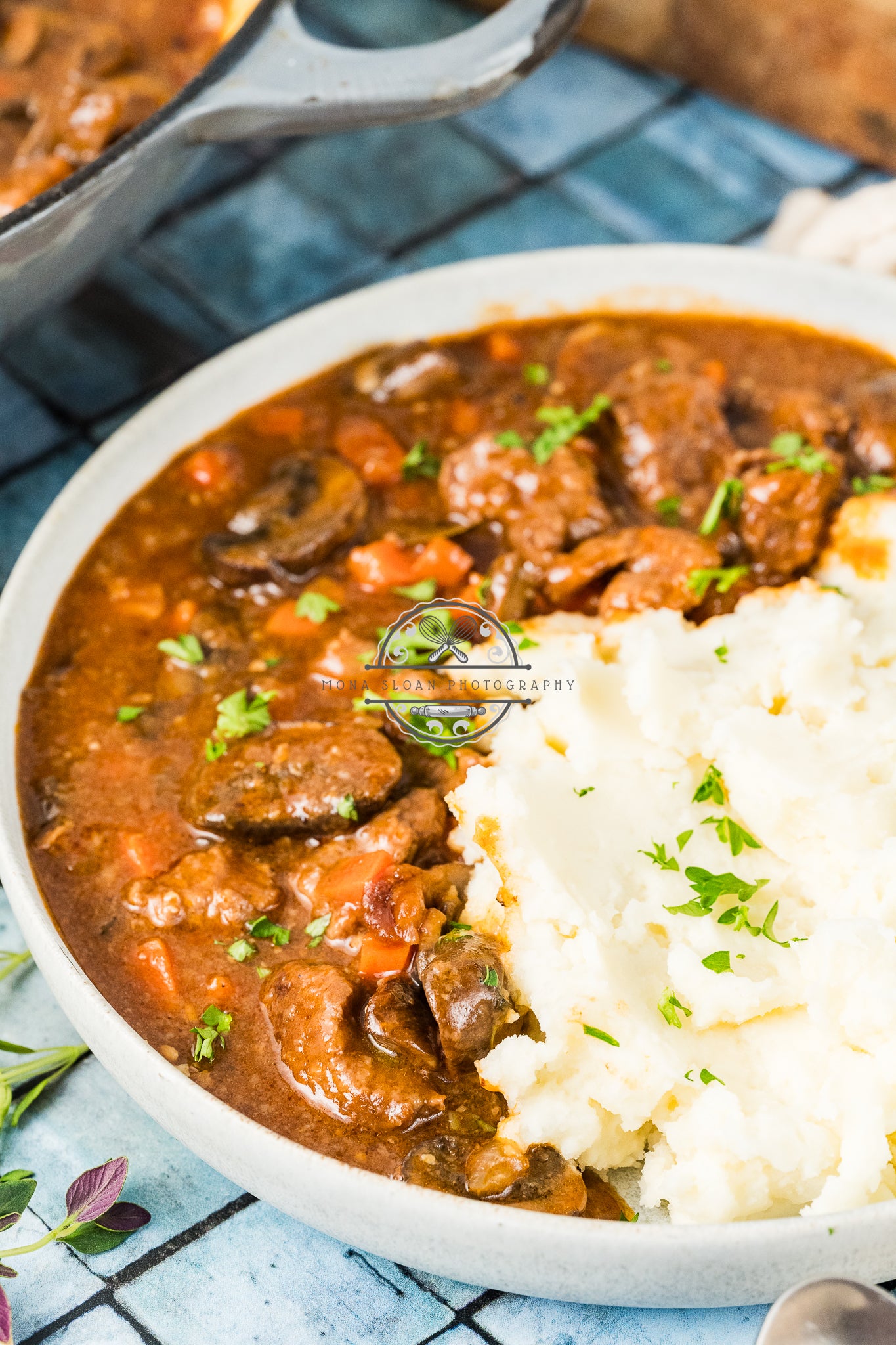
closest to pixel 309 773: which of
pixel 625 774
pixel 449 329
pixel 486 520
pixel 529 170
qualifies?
pixel 625 774

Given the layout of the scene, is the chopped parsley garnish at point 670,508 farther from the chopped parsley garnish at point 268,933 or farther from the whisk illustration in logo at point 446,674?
the chopped parsley garnish at point 268,933

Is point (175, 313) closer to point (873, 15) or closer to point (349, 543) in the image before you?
point (349, 543)

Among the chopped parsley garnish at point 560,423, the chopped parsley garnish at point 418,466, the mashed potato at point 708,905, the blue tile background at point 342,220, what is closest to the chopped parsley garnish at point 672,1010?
the mashed potato at point 708,905

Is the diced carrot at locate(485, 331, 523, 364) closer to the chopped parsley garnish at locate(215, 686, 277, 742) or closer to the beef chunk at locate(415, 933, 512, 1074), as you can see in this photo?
the chopped parsley garnish at locate(215, 686, 277, 742)

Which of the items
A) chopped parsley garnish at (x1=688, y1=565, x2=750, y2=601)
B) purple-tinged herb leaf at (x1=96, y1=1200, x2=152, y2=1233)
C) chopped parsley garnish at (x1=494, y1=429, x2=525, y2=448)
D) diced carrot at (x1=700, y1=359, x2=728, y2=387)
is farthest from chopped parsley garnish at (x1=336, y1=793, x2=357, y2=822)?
diced carrot at (x1=700, y1=359, x2=728, y2=387)

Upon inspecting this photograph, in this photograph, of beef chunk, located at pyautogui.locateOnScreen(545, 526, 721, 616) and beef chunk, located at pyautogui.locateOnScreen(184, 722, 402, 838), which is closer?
beef chunk, located at pyautogui.locateOnScreen(184, 722, 402, 838)

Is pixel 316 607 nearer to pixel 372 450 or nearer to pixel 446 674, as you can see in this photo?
pixel 446 674
